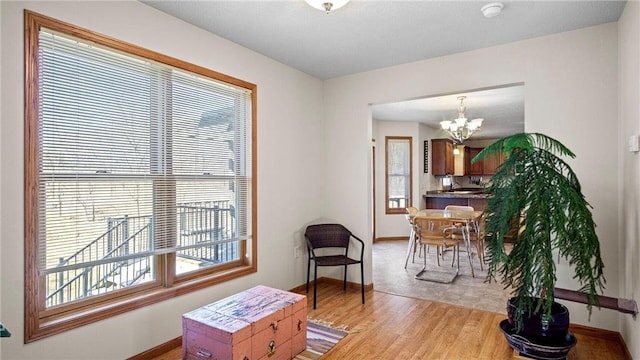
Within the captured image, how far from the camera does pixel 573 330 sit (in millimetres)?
2846

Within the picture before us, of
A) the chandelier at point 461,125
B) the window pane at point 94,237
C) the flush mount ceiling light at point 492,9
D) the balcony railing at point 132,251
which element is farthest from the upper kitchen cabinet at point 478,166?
the window pane at point 94,237

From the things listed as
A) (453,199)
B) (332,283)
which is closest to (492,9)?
(332,283)

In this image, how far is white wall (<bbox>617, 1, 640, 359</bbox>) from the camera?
2166 millimetres

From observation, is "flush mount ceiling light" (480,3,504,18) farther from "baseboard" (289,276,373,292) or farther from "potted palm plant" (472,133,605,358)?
"baseboard" (289,276,373,292)

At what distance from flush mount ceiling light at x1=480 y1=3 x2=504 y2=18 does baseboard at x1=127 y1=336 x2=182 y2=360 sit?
342cm

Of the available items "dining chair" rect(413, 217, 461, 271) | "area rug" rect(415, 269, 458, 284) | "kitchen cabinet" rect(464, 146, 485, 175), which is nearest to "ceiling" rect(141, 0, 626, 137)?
"dining chair" rect(413, 217, 461, 271)

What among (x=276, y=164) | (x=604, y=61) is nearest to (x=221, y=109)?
(x=276, y=164)

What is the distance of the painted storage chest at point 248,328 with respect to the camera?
2105 mm

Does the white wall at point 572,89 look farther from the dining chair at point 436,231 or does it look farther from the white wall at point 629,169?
the dining chair at point 436,231

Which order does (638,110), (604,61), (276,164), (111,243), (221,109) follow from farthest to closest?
1. (276,164)
2. (221,109)
3. (604,61)
4. (111,243)
5. (638,110)

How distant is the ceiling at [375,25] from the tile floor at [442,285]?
225cm

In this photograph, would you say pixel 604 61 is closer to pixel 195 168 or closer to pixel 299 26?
pixel 299 26

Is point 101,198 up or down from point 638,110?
down

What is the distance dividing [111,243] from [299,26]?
7.14ft
